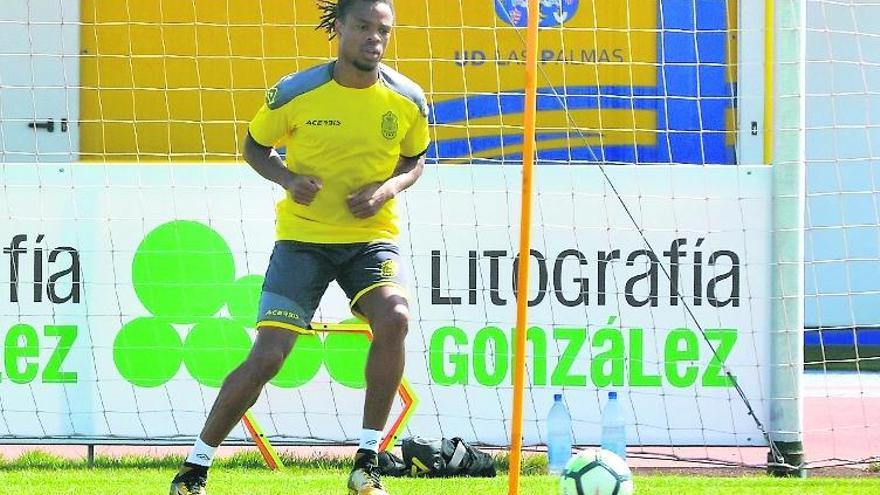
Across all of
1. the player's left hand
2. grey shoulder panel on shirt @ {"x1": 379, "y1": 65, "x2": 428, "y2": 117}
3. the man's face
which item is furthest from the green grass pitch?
the man's face

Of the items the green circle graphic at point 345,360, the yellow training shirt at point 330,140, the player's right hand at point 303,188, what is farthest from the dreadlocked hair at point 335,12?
the green circle graphic at point 345,360

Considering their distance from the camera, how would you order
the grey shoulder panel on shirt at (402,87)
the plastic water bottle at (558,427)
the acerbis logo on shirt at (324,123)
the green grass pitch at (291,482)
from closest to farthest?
the acerbis logo on shirt at (324,123), the grey shoulder panel on shirt at (402,87), the green grass pitch at (291,482), the plastic water bottle at (558,427)

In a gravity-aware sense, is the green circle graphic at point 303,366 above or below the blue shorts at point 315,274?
below

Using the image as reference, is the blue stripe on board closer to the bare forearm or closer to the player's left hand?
the player's left hand

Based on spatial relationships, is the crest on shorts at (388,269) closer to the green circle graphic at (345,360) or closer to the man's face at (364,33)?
the man's face at (364,33)

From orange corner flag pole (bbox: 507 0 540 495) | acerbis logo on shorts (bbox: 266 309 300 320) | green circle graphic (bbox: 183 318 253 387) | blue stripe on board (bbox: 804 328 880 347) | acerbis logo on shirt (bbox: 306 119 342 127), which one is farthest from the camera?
blue stripe on board (bbox: 804 328 880 347)

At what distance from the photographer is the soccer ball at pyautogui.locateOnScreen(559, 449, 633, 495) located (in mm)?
6516

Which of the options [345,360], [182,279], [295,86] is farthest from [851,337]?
[295,86]

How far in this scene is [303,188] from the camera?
22.1 ft

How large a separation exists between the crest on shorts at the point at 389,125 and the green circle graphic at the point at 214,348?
241 centimetres

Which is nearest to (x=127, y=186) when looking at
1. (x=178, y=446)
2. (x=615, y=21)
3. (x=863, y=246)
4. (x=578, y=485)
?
(x=178, y=446)

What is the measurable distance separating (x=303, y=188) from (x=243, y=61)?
515cm

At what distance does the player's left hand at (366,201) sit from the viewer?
6.79m

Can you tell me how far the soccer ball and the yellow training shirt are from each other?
1281mm
